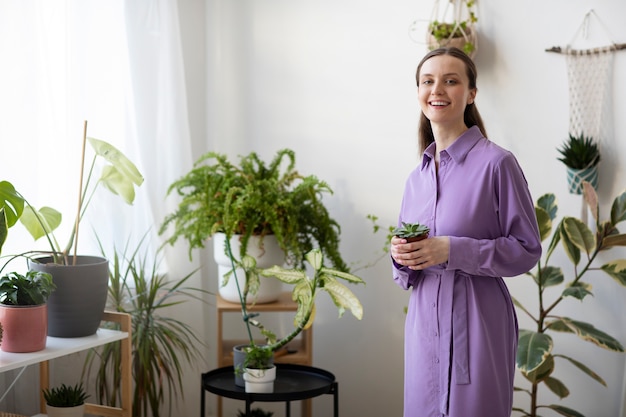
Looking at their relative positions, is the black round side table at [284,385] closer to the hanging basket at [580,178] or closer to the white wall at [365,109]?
the white wall at [365,109]

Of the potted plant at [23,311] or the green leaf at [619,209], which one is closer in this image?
the potted plant at [23,311]

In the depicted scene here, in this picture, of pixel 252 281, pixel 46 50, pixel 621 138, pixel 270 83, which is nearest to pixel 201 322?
pixel 252 281

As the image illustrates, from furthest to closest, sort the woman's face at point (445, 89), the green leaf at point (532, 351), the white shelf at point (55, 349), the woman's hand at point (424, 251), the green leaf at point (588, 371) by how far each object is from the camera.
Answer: the green leaf at point (588, 371) < the green leaf at point (532, 351) < the white shelf at point (55, 349) < the woman's face at point (445, 89) < the woman's hand at point (424, 251)

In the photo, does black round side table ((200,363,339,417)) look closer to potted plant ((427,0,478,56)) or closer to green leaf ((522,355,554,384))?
green leaf ((522,355,554,384))

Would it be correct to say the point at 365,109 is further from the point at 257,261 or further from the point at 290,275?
the point at 290,275

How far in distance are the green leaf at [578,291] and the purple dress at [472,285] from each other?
986mm

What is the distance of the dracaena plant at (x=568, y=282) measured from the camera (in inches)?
110

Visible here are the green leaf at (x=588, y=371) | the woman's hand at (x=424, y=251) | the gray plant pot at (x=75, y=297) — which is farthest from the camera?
the green leaf at (x=588, y=371)

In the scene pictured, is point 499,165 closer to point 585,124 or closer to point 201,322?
point 585,124

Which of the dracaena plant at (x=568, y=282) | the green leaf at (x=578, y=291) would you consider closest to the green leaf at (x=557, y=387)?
the dracaena plant at (x=568, y=282)

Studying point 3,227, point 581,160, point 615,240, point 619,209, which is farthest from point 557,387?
point 3,227

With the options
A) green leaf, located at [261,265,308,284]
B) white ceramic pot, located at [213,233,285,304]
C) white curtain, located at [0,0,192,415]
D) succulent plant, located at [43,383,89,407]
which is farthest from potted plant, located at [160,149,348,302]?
succulent plant, located at [43,383,89,407]

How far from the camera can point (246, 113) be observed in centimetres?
365

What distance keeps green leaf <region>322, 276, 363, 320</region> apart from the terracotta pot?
91cm
